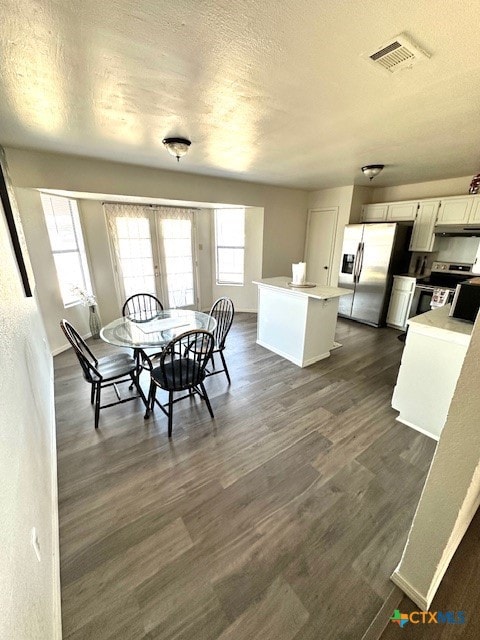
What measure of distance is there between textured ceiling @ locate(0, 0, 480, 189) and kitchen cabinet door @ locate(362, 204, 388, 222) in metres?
1.97

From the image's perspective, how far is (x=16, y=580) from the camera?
752 millimetres

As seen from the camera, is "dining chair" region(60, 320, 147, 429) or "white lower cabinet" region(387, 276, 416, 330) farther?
"white lower cabinet" region(387, 276, 416, 330)

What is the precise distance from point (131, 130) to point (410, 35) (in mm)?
2108

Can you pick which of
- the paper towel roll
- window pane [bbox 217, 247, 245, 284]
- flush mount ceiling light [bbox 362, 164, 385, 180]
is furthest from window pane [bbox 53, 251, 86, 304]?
flush mount ceiling light [bbox 362, 164, 385, 180]

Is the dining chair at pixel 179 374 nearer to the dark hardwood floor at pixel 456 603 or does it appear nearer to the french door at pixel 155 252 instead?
the dark hardwood floor at pixel 456 603

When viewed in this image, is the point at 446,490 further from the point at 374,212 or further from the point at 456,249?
the point at 374,212

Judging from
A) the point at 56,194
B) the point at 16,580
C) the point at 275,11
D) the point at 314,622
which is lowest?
the point at 314,622

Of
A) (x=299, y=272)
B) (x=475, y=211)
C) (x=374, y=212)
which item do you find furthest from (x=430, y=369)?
(x=374, y=212)

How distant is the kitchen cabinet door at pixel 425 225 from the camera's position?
13.9 feet

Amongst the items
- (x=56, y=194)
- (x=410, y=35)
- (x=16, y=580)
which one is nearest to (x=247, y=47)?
(x=410, y=35)

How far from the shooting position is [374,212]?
4.96 metres

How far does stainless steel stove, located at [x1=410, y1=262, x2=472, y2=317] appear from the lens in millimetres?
3975

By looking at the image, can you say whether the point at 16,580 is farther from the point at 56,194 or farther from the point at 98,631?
the point at 56,194

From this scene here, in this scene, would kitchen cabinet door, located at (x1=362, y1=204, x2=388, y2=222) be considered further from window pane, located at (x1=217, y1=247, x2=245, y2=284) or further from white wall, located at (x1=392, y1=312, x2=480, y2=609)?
white wall, located at (x1=392, y1=312, x2=480, y2=609)
